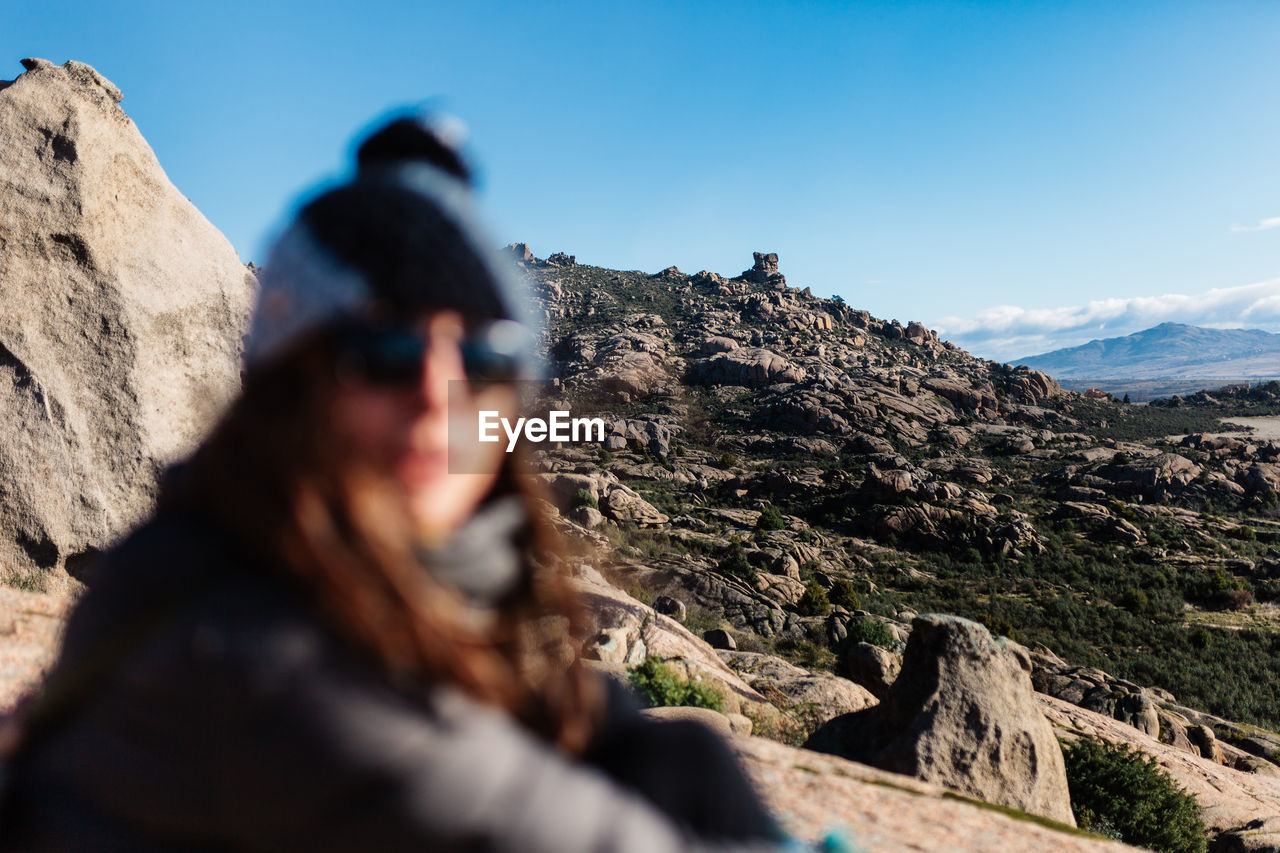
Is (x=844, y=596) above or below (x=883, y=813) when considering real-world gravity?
below

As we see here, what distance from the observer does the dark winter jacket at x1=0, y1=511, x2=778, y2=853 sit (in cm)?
82

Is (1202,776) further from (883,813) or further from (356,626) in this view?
(356,626)

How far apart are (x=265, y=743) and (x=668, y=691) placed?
796 centimetres

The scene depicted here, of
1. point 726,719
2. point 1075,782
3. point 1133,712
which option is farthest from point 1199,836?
point 726,719

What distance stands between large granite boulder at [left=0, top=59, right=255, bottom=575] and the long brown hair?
714cm

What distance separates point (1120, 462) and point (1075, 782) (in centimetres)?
5216

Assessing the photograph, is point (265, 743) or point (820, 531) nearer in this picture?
point (265, 743)

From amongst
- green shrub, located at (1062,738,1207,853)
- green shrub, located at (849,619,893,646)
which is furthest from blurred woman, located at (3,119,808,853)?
green shrub, located at (849,619,893,646)

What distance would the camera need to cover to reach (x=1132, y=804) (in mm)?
10086

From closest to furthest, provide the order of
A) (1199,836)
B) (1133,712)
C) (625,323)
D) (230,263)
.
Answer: (230,263), (1199,836), (1133,712), (625,323)

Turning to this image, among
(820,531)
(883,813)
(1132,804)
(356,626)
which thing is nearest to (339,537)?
(356,626)

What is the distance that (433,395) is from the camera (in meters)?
A: 1.10

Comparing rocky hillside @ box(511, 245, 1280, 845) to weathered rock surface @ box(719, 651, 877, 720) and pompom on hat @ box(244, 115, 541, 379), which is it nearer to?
weathered rock surface @ box(719, 651, 877, 720)

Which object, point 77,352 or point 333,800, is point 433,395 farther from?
point 77,352
